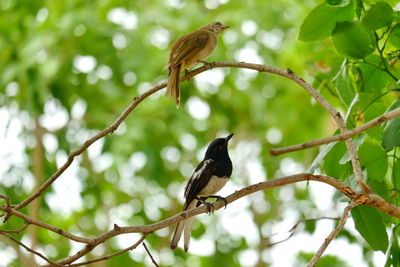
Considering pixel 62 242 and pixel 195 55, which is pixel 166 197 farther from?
pixel 195 55

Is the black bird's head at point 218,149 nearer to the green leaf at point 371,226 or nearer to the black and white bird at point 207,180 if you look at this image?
the black and white bird at point 207,180

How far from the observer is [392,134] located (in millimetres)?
2525

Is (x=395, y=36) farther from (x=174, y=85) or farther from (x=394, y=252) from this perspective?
(x=174, y=85)

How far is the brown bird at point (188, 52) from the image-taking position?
456cm

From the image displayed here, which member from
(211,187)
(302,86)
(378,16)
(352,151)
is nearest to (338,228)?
(352,151)

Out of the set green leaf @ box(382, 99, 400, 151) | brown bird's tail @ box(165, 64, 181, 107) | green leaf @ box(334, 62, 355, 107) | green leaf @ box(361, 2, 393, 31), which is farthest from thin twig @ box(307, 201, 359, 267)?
brown bird's tail @ box(165, 64, 181, 107)

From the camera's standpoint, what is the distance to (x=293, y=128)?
768 centimetres

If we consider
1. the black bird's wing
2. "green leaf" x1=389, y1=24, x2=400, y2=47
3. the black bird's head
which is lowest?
"green leaf" x1=389, y1=24, x2=400, y2=47

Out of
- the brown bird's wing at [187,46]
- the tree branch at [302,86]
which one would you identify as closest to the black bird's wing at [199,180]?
the brown bird's wing at [187,46]

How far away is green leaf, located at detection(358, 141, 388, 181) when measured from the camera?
2762mm

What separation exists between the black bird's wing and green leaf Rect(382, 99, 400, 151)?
1.78 meters

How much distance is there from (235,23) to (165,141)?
1.49 m

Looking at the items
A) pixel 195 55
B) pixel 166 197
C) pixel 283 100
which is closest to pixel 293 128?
pixel 283 100

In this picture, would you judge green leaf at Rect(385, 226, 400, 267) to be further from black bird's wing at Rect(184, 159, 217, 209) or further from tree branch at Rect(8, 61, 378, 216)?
black bird's wing at Rect(184, 159, 217, 209)
